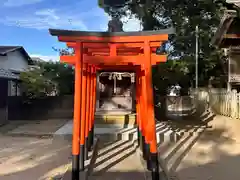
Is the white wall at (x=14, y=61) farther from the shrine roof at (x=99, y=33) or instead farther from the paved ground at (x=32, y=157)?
the shrine roof at (x=99, y=33)

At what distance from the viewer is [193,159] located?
6.66 metres

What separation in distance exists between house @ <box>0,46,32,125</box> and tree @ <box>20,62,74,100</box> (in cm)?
76

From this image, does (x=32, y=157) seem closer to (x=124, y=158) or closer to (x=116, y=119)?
(x=124, y=158)

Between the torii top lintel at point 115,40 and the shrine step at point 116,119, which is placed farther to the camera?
the shrine step at point 116,119

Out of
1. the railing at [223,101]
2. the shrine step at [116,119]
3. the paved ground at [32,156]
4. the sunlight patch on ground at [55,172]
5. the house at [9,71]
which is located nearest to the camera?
the sunlight patch on ground at [55,172]

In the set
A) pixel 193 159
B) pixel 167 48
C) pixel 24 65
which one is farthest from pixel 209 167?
pixel 24 65

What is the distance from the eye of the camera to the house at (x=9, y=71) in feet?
45.8

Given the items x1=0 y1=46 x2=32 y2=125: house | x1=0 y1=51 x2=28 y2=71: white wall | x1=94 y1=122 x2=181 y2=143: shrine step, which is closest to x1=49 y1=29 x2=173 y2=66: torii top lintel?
x1=94 y1=122 x2=181 y2=143: shrine step

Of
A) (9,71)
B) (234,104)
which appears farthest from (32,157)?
(9,71)

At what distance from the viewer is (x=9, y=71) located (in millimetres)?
15906

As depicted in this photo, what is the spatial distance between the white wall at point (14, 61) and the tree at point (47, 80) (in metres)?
3.05

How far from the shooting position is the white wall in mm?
17719

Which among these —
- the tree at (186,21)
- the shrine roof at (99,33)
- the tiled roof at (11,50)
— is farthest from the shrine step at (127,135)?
the tiled roof at (11,50)

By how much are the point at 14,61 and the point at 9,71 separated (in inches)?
148
